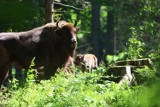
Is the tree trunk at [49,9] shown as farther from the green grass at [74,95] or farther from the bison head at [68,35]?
the green grass at [74,95]

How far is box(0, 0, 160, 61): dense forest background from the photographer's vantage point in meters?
3.90

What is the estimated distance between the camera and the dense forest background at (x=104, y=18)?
3.90m

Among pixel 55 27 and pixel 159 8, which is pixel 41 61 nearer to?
pixel 55 27

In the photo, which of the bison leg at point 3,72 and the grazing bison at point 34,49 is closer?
the grazing bison at point 34,49

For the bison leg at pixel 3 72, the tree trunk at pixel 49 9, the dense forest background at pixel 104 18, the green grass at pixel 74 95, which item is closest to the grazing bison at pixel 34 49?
the bison leg at pixel 3 72

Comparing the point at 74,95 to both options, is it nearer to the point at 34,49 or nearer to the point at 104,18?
the point at 34,49

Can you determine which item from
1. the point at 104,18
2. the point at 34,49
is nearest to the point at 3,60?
the point at 34,49

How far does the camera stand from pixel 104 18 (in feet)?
187

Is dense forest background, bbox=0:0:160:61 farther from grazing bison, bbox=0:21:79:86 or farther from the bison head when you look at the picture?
the bison head

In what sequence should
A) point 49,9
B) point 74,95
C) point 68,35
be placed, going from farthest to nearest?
point 49,9 → point 68,35 → point 74,95

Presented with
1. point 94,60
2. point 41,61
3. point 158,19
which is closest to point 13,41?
point 41,61

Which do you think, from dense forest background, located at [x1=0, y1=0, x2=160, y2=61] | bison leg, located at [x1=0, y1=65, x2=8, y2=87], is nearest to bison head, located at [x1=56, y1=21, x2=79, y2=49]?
dense forest background, located at [x1=0, y1=0, x2=160, y2=61]

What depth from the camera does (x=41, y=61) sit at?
12773 mm

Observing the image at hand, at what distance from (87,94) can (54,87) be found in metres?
0.93
